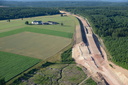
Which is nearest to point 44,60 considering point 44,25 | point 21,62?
point 21,62

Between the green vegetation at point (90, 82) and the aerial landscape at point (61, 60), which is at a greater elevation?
the aerial landscape at point (61, 60)

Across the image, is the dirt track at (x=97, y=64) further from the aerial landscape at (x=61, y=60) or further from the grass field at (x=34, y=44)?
the grass field at (x=34, y=44)

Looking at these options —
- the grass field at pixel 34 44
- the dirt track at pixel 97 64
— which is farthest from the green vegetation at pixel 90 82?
the grass field at pixel 34 44

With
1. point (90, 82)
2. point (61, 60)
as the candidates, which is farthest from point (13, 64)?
point (90, 82)

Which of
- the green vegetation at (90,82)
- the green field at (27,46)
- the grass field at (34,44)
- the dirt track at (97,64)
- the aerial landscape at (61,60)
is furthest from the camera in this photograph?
the grass field at (34,44)

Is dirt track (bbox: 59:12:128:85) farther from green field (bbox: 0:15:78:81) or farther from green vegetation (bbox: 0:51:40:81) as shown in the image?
green vegetation (bbox: 0:51:40:81)

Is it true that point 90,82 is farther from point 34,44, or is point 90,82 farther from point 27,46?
point 34,44

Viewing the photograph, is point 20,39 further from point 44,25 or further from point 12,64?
point 44,25
